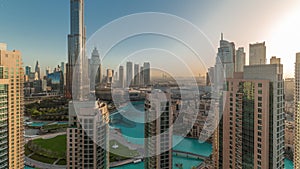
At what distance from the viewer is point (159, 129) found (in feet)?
7.53

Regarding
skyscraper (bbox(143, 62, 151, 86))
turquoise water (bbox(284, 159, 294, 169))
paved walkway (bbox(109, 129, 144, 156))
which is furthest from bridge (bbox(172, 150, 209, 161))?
skyscraper (bbox(143, 62, 151, 86))

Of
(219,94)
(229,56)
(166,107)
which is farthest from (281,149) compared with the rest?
(229,56)

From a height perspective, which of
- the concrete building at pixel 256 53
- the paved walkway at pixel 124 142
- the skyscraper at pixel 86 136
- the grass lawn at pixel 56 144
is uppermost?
the concrete building at pixel 256 53

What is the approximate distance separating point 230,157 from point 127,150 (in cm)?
247

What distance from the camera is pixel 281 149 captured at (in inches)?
63.6

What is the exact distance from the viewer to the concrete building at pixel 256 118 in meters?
1.58

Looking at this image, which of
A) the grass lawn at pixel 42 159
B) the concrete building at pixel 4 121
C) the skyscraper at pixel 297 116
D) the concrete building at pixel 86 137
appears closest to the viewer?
the concrete building at pixel 4 121

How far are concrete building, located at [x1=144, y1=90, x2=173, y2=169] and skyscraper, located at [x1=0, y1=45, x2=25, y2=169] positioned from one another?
62.4 inches

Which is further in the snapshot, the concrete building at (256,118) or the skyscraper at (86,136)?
the skyscraper at (86,136)

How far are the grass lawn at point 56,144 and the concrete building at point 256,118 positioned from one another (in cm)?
390

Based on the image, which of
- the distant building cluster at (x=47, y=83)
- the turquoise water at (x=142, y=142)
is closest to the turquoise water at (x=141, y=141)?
the turquoise water at (x=142, y=142)

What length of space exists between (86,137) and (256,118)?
5.98ft

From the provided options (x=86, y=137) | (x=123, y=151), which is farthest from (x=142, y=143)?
(x=86, y=137)

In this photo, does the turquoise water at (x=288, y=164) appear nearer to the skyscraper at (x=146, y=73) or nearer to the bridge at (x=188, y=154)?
the bridge at (x=188, y=154)
